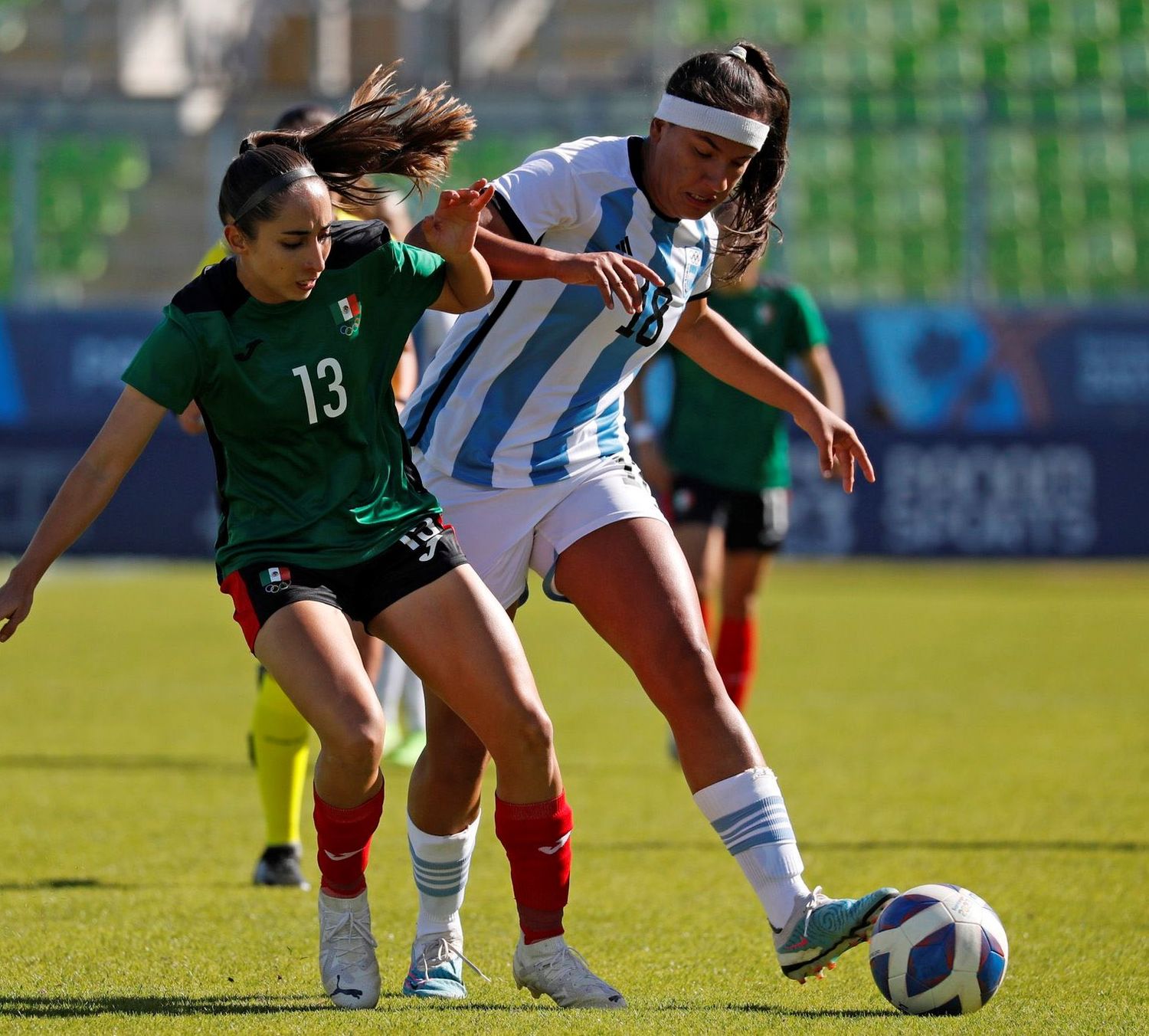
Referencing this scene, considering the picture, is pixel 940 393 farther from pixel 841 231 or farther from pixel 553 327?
pixel 553 327

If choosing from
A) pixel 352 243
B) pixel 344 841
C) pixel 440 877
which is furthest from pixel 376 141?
pixel 440 877

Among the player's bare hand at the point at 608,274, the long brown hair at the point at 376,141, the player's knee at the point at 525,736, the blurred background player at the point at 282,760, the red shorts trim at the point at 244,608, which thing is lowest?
the blurred background player at the point at 282,760

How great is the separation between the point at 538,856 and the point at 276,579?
32.7 inches

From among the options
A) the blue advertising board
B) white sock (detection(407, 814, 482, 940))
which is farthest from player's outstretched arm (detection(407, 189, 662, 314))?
the blue advertising board

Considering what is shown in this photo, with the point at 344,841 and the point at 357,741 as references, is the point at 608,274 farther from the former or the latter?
the point at 344,841

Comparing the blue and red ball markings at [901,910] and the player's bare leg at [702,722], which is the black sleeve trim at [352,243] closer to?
the player's bare leg at [702,722]

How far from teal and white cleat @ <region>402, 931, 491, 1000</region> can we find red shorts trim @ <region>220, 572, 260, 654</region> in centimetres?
82

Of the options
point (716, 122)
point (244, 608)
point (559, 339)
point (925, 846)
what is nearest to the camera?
point (244, 608)

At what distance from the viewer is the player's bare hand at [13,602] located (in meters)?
3.67

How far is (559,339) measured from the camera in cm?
415

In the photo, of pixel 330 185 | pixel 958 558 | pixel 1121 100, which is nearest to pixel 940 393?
pixel 958 558


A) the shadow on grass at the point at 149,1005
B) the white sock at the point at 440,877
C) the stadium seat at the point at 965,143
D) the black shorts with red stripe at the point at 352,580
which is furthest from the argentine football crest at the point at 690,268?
the stadium seat at the point at 965,143

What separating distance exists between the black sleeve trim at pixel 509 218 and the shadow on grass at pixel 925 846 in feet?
8.47

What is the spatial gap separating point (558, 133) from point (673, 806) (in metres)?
11.5
